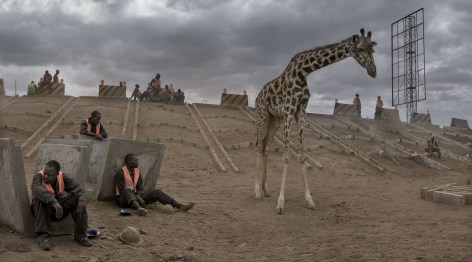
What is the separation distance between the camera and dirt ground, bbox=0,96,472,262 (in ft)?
15.7

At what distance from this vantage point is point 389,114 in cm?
2588

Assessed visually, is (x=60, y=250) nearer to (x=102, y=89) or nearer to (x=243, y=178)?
(x=243, y=178)

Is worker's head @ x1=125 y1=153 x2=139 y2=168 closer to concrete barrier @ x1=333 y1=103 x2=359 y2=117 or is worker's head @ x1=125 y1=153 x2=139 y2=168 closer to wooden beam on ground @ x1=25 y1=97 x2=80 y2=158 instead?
wooden beam on ground @ x1=25 y1=97 x2=80 y2=158

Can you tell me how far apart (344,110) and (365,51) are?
1669cm

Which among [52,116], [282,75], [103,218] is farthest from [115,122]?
[103,218]

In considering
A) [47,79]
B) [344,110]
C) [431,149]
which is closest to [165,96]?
[47,79]

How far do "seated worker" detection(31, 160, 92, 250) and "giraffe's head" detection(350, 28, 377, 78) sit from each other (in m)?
5.88

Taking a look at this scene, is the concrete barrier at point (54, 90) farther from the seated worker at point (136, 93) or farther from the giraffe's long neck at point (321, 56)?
the giraffe's long neck at point (321, 56)

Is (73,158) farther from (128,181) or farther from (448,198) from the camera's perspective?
(448,198)

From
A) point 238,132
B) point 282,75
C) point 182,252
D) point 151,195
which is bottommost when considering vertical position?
point 182,252

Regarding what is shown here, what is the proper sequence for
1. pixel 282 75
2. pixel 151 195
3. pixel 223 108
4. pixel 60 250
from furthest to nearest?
pixel 223 108 → pixel 282 75 → pixel 151 195 → pixel 60 250

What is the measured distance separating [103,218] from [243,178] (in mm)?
5772

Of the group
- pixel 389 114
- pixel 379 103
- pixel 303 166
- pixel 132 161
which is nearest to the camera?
pixel 132 161

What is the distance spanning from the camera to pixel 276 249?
5.38 m
